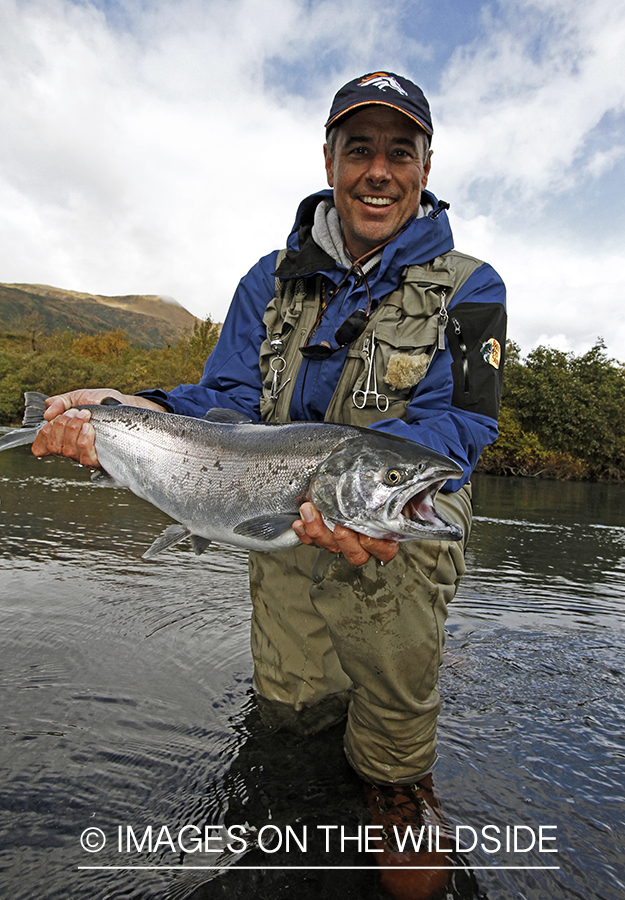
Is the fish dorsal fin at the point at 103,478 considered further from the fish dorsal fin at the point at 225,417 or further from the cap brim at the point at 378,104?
the cap brim at the point at 378,104

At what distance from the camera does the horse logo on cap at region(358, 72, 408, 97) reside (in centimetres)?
359

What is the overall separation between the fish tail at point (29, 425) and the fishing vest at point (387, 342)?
4.68ft

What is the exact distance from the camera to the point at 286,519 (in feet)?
9.00

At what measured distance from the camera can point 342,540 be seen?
2564 mm

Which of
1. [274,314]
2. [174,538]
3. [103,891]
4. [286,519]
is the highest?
[274,314]

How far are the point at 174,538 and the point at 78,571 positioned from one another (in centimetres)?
352

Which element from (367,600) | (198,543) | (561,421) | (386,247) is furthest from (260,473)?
(561,421)

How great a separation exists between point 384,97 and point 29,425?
3.00m

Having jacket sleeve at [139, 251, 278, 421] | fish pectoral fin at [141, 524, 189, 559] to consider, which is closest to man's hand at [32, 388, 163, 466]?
fish pectoral fin at [141, 524, 189, 559]

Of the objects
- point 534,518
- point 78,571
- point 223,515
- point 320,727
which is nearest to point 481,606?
point 320,727

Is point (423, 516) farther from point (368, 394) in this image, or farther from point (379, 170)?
point (379, 170)

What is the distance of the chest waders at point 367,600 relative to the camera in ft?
8.82

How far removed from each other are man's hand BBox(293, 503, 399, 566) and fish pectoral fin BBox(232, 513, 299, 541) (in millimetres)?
52

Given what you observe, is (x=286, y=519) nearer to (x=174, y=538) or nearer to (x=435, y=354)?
(x=174, y=538)
